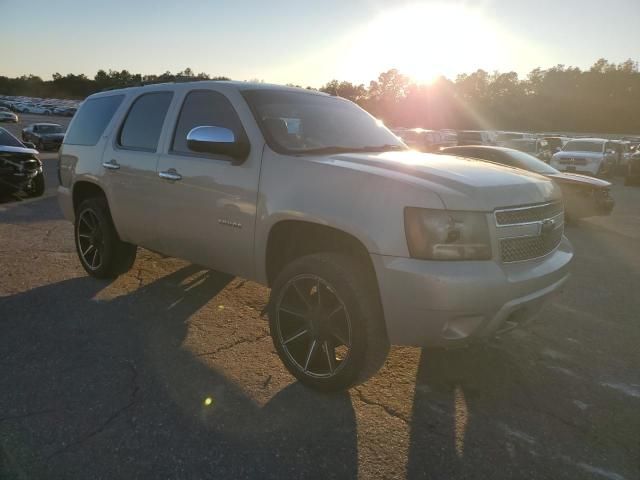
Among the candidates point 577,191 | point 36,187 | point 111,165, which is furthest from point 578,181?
point 36,187

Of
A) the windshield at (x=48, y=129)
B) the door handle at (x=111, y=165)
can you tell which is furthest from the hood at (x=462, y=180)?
the windshield at (x=48, y=129)

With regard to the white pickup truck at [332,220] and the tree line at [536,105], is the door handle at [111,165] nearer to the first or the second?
the white pickup truck at [332,220]

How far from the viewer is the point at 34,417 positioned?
260cm

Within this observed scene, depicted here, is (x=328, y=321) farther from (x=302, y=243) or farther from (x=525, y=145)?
(x=525, y=145)

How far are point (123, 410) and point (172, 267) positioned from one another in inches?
116

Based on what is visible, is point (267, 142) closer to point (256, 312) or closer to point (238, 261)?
point (238, 261)

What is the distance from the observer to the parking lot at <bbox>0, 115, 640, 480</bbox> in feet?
7.63

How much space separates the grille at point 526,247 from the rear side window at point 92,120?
394 cm

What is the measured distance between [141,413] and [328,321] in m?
1.20

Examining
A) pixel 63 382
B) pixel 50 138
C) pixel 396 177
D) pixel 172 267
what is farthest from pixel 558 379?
pixel 50 138

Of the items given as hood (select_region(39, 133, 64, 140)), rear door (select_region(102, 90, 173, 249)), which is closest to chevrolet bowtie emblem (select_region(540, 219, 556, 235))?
rear door (select_region(102, 90, 173, 249))

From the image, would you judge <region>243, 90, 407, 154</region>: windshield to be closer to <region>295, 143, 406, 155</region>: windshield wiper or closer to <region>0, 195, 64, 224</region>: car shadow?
<region>295, 143, 406, 155</region>: windshield wiper

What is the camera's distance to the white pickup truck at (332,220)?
248 centimetres

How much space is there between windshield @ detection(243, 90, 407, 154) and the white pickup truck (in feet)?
0.05
